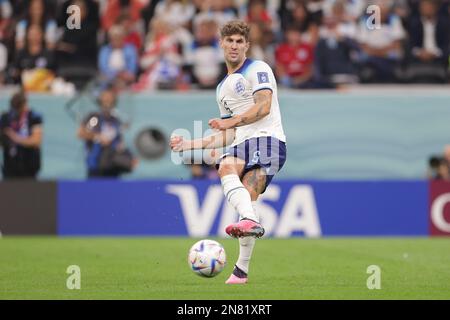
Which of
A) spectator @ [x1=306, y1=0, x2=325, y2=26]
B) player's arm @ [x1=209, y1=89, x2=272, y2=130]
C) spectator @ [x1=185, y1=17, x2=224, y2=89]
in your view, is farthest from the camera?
spectator @ [x1=306, y1=0, x2=325, y2=26]

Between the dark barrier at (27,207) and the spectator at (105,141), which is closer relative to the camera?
the dark barrier at (27,207)

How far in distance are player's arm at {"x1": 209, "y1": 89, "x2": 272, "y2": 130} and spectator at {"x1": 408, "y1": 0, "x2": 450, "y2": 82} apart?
1068cm

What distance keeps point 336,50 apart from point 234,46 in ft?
32.7

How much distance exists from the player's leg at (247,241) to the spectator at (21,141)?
9.04 m

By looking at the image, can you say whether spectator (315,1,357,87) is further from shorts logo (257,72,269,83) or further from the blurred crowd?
shorts logo (257,72,269,83)

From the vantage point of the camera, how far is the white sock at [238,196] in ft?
35.1

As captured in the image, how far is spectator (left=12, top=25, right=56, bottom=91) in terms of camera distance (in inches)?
816

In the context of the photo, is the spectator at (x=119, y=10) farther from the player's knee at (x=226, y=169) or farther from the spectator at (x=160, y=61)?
the player's knee at (x=226, y=169)

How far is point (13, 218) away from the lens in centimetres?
1944

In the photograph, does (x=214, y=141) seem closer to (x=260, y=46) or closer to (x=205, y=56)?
(x=260, y=46)

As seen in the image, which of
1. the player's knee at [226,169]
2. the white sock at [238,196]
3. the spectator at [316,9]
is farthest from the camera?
the spectator at [316,9]

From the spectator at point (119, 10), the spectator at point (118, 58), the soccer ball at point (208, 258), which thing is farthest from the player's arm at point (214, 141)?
the spectator at point (119, 10)

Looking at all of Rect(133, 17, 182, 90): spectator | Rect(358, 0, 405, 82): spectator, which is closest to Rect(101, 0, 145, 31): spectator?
Rect(133, 17, 182, 90): spectator

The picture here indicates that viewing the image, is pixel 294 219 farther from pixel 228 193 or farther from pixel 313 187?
pixel 228 193
